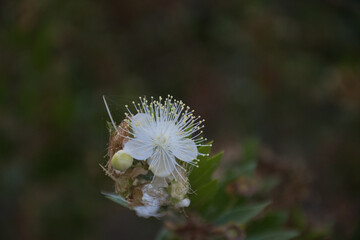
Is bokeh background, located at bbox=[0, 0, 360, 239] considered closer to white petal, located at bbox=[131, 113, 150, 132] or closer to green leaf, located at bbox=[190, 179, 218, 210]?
green leaf, located at bbox=[190, 179, 218, 210]

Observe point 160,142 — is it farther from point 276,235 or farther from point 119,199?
point 276,235

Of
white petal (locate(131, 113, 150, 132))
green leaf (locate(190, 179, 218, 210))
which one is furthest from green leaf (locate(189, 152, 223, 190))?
white petal (locate(131, 113, 150, 132))

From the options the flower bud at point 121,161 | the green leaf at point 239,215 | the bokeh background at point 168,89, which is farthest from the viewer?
the bokeh background at point 168,89

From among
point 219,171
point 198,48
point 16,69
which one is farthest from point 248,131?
point 16,69

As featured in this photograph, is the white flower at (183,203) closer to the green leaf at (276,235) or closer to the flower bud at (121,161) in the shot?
the flower bud at (121,161)

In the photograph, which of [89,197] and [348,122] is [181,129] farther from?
[348,122]

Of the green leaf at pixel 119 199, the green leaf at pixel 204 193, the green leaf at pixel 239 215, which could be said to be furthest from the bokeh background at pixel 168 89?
the green leaf at pixel 119 199

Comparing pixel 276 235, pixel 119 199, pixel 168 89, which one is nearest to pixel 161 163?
pixel 119 199

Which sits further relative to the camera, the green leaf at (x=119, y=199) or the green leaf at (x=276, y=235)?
the green leaf at (x=276, y=235)
